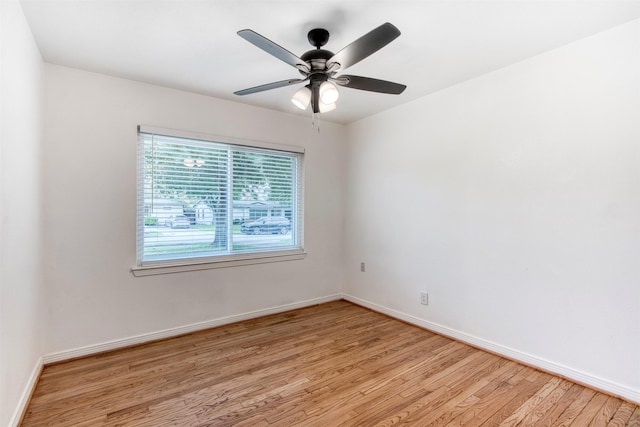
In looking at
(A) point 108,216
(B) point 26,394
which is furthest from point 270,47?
(B) point 26,394

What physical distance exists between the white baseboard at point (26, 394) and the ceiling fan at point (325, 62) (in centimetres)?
236

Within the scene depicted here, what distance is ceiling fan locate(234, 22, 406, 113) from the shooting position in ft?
5.09

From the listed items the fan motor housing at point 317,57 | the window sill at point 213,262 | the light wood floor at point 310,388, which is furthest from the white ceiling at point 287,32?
the light wood floor at point 310,388

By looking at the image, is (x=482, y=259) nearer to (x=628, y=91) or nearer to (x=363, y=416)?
(x=628, y=91)

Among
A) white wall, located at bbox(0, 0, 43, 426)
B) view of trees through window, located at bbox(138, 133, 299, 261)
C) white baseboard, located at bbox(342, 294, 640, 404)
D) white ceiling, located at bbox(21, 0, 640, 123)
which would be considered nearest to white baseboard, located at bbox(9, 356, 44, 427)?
white wall, located at bbox(0, 0, 43, 426)

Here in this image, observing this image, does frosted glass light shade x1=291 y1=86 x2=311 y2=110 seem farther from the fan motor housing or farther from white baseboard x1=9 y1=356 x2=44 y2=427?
white baseboard x1=9 y1=356 x2=44 y2=427

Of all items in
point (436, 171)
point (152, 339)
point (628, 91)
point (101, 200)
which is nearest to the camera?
point (628, 91)

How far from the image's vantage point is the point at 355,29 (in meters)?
1.98

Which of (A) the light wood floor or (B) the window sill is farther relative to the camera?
(B) the window sill

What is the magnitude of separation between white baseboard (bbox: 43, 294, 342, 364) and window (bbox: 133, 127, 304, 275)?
58cm

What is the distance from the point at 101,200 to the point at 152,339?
4.38 ft

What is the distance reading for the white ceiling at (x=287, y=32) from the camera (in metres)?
1.78

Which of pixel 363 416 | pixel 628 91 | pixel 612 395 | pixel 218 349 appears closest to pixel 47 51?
pixel 218 349

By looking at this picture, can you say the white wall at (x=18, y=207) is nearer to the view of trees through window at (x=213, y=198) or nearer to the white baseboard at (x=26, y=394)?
the white baseboard at (x=26, y=394)
